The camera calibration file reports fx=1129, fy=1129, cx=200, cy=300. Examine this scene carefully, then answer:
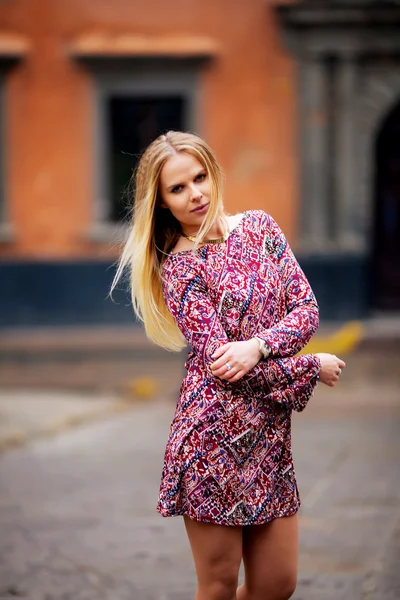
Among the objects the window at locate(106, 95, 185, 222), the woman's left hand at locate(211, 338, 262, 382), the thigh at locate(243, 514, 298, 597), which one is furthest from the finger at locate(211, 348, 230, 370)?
the window at locate(106, 95, 185, 222)

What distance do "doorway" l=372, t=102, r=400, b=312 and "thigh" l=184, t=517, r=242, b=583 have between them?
1204 centimetres

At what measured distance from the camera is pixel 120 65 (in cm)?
1421

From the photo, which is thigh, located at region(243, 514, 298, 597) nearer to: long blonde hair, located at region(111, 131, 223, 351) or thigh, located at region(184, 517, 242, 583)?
thigh, located at region(184, 517, 242, 583)

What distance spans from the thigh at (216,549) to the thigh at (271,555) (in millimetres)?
58

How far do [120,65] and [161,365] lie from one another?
12.7ft

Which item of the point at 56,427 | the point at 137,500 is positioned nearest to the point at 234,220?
the point at 137,500

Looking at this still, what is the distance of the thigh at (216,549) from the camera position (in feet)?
10.2

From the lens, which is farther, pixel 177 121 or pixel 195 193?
pixel 177 121

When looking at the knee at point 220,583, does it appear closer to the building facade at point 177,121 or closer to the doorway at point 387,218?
the building facade at point 177,121

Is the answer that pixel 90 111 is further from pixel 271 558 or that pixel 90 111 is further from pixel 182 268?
pixel 271 558

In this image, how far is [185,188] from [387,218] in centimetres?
1207

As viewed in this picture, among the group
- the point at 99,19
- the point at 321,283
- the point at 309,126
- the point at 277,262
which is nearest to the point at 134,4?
the point at 99,19

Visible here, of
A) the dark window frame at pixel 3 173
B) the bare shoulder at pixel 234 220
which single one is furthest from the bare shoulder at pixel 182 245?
the dark window frame at pixel 3 173

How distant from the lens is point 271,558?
3170 mm
